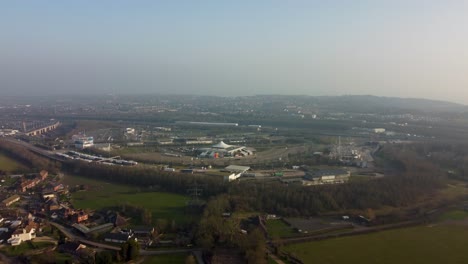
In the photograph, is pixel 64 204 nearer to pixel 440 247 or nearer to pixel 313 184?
pixel 313 184

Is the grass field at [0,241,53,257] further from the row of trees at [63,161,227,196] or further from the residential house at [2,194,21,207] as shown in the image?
the row of trees at [63,161,227,196]

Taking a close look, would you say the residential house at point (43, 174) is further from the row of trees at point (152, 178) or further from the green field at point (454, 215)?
the green field at point (454, 215)

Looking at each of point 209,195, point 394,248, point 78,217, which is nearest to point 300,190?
point 209,195

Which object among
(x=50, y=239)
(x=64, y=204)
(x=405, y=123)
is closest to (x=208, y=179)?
(x=64, y=204)

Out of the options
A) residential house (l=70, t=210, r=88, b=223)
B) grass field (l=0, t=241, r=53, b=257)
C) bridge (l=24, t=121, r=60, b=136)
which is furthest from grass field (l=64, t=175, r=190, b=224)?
bridge (l=24, t=121, r=60, b=136)

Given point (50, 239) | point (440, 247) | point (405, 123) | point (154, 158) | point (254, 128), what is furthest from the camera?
point (405, 123)
